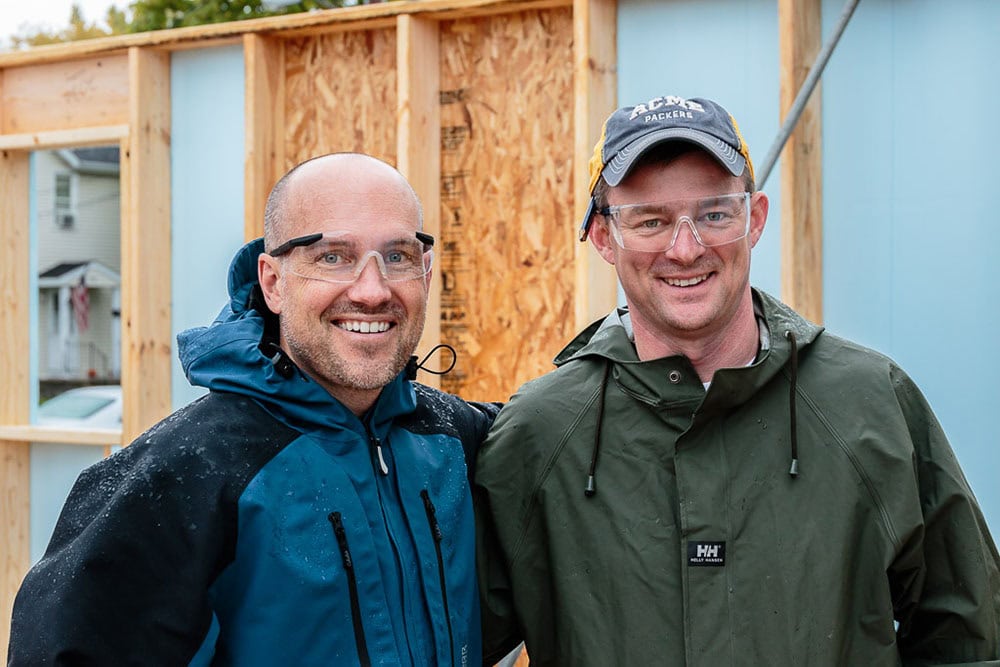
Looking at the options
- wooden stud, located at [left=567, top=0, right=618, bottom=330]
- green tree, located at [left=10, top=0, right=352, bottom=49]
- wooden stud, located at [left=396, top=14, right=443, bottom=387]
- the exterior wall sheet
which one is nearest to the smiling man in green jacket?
the exterior wall sheet

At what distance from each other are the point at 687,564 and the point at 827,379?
50cm

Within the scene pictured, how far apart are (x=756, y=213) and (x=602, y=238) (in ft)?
1.15

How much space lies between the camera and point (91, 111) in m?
6.23

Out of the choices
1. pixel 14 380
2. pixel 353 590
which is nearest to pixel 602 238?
pixel 353 590

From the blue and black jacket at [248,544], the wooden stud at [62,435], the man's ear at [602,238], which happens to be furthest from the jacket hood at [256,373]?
the wooden stud at [62,435]

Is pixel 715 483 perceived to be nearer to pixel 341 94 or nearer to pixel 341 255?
pixel 341 255

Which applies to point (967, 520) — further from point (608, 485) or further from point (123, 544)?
point (123, 544)

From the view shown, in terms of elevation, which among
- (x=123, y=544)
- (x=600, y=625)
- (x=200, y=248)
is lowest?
(x=600, y=625)

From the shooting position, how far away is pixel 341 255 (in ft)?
7.15

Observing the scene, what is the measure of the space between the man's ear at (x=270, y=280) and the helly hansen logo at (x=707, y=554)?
0.99 meters

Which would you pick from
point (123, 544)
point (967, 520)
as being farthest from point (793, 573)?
point (123, 544)

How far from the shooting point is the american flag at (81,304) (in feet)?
121

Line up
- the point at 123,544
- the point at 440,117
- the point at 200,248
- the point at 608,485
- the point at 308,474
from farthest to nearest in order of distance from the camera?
the point at 200,248
the point at 440,117
the point at 608,485
the point at 308,474
the point at 123,544

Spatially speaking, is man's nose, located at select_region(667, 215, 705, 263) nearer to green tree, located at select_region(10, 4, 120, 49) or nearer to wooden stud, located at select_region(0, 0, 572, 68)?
wooden stud, located at select_region(0, 0, 572, 68)
